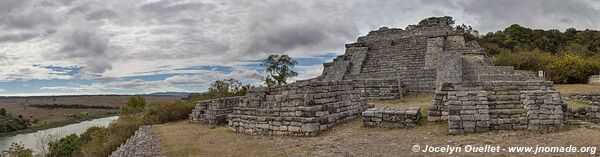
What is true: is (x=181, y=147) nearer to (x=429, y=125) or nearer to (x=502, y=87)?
(x=429, y=125)

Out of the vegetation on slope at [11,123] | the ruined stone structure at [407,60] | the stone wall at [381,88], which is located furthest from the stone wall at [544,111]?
Answer: the vegetation on slope at [11,123]

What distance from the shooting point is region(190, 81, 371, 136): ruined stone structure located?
9445 millimetres

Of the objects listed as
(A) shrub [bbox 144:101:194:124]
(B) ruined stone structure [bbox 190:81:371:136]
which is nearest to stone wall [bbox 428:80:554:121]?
(B) ruined stone structure [bbox 190:81:371:136]

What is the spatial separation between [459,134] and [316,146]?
2.51 meters

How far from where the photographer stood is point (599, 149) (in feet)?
19.7

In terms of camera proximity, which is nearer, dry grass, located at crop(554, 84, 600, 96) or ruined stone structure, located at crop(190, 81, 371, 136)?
ruined stone structure, located at crop(190, 81, 371, 136)

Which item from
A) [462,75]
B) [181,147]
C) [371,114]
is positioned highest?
[462,75]

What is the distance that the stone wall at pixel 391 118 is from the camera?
887cm

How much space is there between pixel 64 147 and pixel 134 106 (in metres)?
5.21

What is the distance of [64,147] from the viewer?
26.2 metres

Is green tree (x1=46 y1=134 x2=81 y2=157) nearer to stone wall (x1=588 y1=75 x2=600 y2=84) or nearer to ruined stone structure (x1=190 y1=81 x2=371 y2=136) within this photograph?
ruined stone structure (x1=190 y1=81 x2=371 y2=136)

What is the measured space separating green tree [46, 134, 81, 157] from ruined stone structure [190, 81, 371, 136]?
588 inches

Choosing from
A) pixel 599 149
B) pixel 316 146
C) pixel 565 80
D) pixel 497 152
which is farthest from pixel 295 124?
pixel 565 80

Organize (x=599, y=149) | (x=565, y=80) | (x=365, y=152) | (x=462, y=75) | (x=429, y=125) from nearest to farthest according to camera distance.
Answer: (x=599, y=149), (x=365, y=152), (x=429, y=125), (x=462, y=75), (x=565, y=80)
